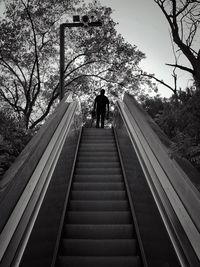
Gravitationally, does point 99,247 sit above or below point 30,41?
below

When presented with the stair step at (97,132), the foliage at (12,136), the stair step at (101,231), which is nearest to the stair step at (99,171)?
the foliage at (12,136)

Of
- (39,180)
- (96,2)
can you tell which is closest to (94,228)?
(39,180)

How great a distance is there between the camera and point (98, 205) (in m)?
4.77

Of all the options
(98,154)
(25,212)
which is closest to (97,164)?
(98,154)

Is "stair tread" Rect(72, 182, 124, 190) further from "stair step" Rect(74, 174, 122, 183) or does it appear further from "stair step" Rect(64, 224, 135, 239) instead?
"stair step" Rect(64, 224, 135, 239)

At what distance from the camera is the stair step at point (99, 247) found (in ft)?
12.2

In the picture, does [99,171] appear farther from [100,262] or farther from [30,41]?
[30,41]

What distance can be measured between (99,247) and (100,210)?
1.05 metres

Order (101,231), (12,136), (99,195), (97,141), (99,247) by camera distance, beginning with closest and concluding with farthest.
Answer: (99,247) < (101,231) < (99,195) < (12,136) < (97,141)

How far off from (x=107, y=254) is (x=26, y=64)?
16342 mm

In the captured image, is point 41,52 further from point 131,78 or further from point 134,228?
point 134,228

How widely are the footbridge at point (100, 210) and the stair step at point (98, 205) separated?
0.01 m

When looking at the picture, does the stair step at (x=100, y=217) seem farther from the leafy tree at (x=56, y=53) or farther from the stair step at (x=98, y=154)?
the leafy tree at (x=56, y=53)

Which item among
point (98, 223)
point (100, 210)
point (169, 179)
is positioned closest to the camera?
point (169, 179)
